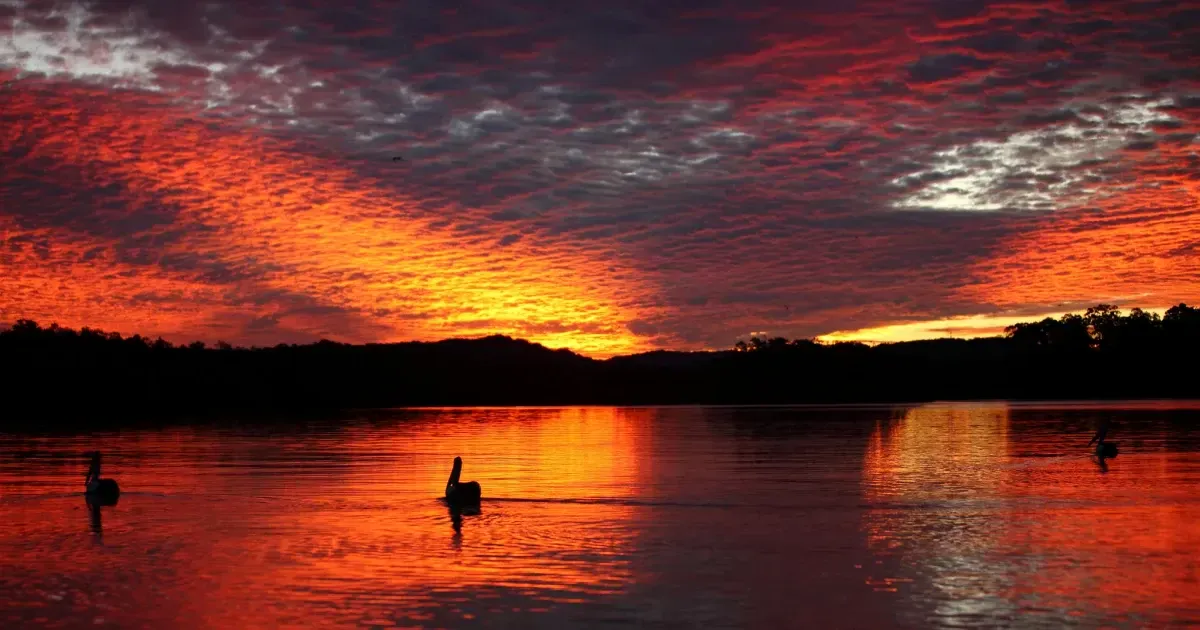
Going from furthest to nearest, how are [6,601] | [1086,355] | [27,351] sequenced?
1. [1086,355]
2. [27,351]
3. [6,601]

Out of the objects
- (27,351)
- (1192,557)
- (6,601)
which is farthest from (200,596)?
(27,351)

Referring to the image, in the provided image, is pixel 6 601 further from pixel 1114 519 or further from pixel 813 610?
pixel 1114 519

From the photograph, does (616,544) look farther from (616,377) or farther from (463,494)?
(616,377)

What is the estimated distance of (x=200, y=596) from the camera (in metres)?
15.7

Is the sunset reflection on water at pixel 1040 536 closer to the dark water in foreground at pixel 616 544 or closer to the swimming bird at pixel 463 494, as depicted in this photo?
the dark water in foreground at pixel 616 544

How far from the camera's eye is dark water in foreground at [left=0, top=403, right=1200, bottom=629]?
14461mm

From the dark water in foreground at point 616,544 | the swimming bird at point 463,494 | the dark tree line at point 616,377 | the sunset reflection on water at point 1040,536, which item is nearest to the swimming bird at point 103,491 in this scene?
the dark water in foreground at point 616,544

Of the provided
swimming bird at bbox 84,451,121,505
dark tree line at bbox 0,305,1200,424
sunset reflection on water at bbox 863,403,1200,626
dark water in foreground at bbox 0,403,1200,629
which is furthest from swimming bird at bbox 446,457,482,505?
dark tree line at bbox 0,305,1200,424

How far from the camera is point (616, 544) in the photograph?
65.5ft

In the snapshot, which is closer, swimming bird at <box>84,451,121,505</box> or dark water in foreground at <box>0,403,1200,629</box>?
dark water in foreground at <box>0,403,1200,629</box>

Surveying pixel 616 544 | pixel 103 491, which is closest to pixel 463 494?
pixel 616 544

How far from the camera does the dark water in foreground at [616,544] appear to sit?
569 inches

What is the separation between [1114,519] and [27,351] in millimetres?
152469

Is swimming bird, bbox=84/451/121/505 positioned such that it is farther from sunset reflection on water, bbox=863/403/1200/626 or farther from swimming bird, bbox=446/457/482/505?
sunset reflection on water, bbox=863/403/1200/626
